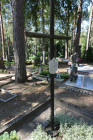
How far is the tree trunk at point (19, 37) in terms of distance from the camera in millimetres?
4957

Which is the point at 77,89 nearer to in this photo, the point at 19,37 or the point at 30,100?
the point at 30,100

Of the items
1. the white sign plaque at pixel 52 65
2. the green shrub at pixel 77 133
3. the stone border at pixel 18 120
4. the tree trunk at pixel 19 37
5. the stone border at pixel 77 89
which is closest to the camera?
the green shrub at pixel 77 133

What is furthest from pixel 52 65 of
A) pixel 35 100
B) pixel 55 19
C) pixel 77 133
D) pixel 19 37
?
pixel 55 19

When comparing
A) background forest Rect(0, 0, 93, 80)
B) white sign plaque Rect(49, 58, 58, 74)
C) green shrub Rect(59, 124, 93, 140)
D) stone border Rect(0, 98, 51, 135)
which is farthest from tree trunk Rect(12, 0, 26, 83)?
green shrub Rect(59, 124, 93, 140)

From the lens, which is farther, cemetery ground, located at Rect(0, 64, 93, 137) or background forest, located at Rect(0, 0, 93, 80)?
background forest, located at Rect(0, 0, 93, 80)

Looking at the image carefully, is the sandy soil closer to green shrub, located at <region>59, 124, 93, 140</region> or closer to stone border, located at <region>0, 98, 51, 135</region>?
stone border, located at <region>0, 98, 51, 135</region>

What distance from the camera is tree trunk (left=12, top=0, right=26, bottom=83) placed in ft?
16.3

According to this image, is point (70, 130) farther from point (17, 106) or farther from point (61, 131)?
point (17, 106)

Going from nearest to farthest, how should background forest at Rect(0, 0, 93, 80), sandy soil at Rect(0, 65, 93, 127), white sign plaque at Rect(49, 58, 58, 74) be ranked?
white sign plaque at Rect(49, 58, 58, 74), sandy soil at Rect(0, 65, 93, 127), background forest at Rect(0, 0, 93, 80)

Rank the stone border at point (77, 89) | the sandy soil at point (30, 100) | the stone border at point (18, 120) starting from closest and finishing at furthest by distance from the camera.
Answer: the stone border at point (18, 120) → the sandy soil at point (30, 100) → the stone border at point (77, 89)

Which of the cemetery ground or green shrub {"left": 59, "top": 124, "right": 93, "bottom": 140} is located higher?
green shrub {"left": 59, "top": 124, "right": 93, "bottom": 140}

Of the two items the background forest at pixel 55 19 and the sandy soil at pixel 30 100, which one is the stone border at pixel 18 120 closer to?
the sandy soil at pixel 30 100

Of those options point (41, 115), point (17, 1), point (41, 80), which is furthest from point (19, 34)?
point (41, 115)

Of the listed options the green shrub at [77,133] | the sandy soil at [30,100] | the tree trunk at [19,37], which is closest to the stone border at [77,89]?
the sandy soil at [30,100]
